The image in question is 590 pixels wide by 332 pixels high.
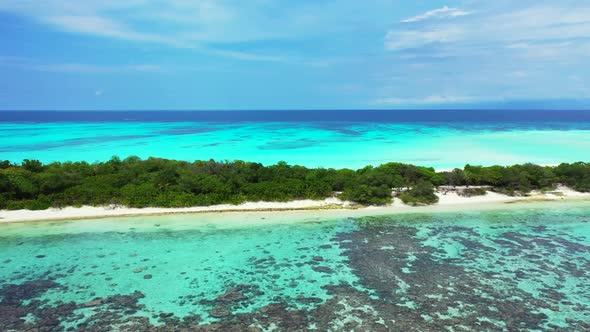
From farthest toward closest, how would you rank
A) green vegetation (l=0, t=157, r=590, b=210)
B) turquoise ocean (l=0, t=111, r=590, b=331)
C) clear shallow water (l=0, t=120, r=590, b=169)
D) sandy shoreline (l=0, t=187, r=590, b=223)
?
clear shallow water (l=0, t=120, r=590, b=169) < green vegetation (l=0, t=157, r=590, b=210) < sandy shoreline (l=0, t=187, r=590, b=223) < turquoise ocean (l=0, t=111, r=590, b=331)

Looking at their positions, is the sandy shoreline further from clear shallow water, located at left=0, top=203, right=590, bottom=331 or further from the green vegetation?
clear shallow water, located at left=0, top=203, right=590, bottom=331

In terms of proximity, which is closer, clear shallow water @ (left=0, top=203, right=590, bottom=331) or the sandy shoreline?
clear shallow water @ (left=0, top=203, right=590, bottom=331)

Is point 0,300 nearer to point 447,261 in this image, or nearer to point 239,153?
point 447,261

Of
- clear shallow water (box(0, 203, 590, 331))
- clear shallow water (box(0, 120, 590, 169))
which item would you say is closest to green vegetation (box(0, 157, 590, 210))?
clear shallow water (box(0, 203, 590, 331))

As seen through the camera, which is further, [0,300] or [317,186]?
[317,186]

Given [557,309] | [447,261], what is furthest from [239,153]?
[557,309]

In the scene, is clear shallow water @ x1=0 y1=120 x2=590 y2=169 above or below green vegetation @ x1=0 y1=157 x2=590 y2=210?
above
